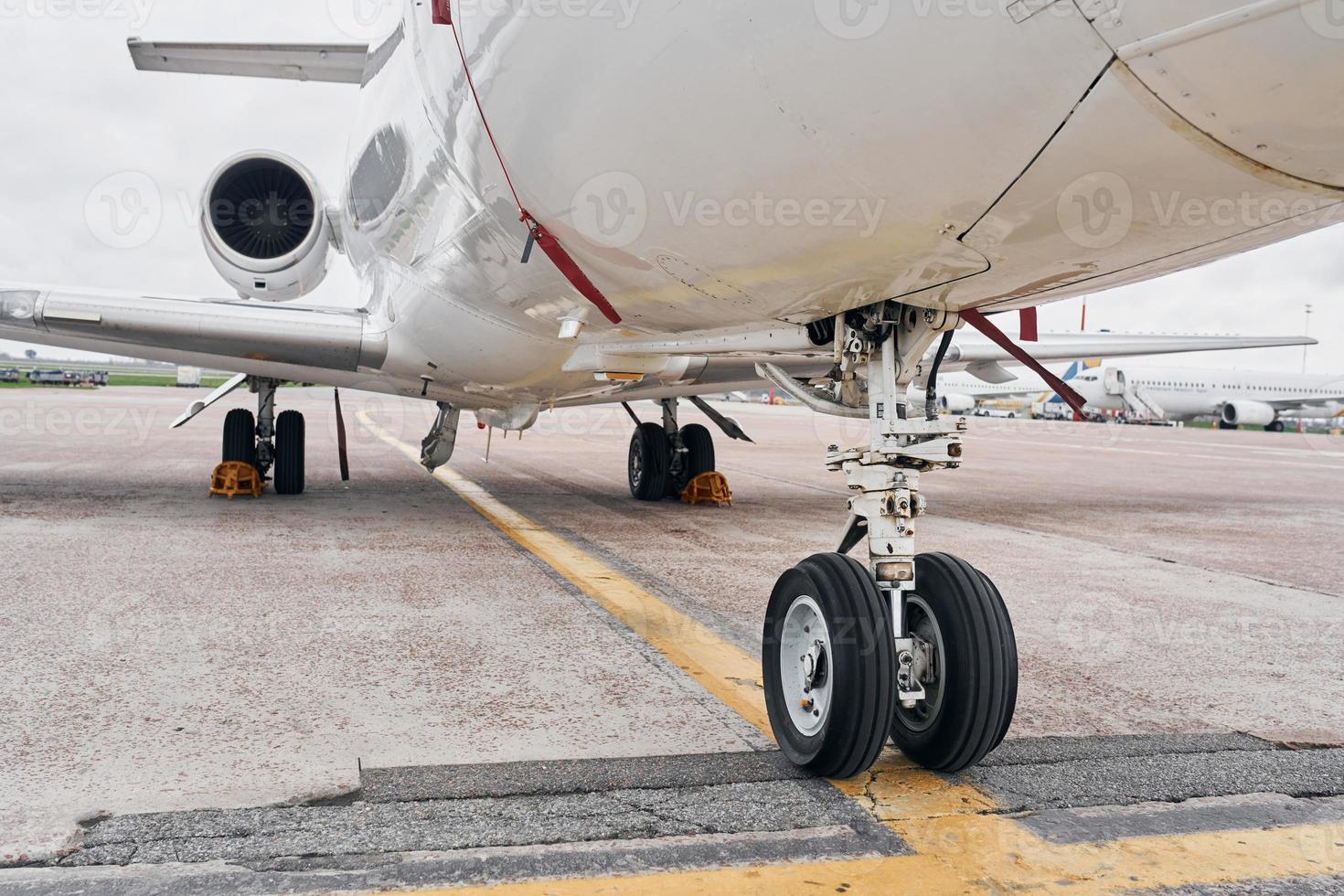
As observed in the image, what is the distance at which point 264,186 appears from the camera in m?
8.66

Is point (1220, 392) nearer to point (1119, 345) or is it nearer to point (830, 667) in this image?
point (1119, 345)

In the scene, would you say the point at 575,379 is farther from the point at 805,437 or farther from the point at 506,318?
the point at 805,437

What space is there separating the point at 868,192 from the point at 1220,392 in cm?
4935

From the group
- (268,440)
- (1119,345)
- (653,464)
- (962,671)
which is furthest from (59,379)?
(962,671)

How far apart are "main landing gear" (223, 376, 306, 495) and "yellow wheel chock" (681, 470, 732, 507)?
12.4ft

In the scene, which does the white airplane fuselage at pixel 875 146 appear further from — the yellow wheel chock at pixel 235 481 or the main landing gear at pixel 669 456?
the yellow wheel chock at pixel 235 481

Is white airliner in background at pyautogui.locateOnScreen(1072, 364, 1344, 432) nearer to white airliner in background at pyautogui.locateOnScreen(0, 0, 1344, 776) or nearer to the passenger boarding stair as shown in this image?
Answer: the passenger boarding stair

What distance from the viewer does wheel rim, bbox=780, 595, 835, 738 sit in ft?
8.90

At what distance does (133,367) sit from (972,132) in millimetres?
166021

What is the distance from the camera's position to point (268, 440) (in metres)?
9.70

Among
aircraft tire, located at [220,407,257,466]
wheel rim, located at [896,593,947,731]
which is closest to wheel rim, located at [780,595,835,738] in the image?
wheel rim, located at [896,593,947,731]

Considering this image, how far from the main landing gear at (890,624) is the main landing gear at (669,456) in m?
6.92

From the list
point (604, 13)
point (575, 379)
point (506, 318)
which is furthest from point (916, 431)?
point (575, 379)

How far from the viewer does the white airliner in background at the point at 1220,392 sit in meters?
43.5
